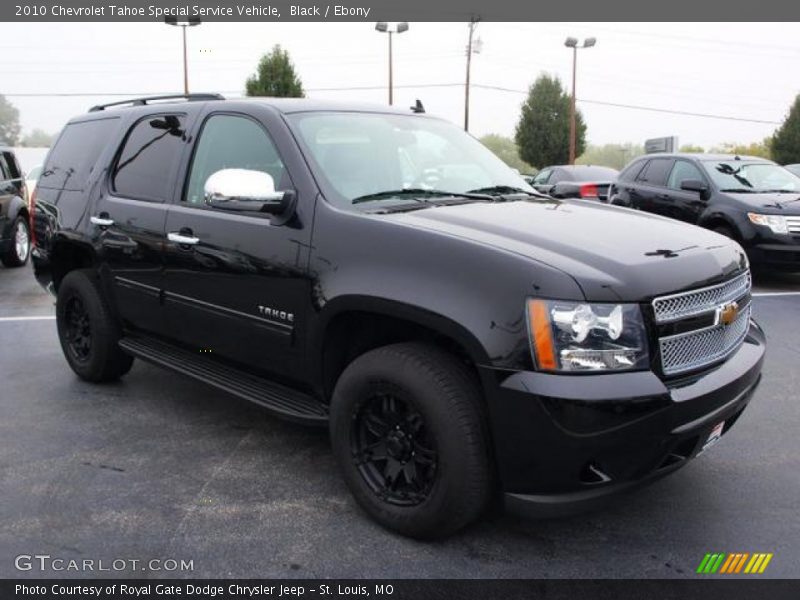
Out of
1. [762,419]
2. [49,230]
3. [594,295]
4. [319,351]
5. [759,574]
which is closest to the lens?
[594,295]

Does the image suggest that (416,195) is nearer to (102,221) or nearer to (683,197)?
(102,221)

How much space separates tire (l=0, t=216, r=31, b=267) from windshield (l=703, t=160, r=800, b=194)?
9.99m

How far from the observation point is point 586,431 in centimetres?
246

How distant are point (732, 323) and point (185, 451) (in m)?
2.81

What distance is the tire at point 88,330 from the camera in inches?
183

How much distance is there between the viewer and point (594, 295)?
8.18 ft

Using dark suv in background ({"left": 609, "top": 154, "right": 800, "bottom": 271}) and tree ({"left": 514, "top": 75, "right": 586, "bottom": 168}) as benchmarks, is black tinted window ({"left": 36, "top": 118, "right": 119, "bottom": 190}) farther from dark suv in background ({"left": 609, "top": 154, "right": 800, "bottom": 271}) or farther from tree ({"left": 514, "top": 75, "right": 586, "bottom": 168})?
tree ({"left": 514, "top": 75, "right": 586, "bottom": 168})

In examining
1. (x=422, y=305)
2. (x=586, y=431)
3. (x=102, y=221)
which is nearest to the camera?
(x=586, y=431)

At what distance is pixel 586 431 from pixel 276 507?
152 centimetres

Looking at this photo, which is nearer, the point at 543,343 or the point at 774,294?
the point at 543,343

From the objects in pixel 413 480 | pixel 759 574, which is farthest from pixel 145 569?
pixel 759 574

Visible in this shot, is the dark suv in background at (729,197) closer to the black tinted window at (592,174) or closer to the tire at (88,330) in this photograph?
the black tinted window at (592,174)

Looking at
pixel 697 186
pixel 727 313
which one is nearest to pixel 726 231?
pixel 697 186

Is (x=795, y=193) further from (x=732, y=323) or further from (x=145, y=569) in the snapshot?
(x=145, y=569)
